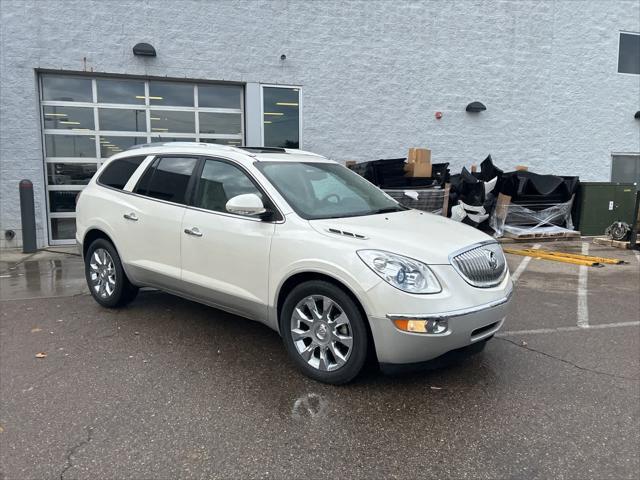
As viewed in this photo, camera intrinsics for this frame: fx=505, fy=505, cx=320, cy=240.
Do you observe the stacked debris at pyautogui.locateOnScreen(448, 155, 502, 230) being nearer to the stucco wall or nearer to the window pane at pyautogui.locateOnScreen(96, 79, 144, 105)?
the stucco wall

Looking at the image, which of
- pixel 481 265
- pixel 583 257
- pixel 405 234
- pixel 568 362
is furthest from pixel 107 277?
pixel 583 257

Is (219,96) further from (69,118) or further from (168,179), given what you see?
(168,179)

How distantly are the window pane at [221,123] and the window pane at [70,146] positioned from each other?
2295mm

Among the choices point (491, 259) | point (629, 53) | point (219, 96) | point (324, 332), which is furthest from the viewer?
point (629, 53)

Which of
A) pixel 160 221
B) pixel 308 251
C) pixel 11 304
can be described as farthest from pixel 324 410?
pixel 11 304

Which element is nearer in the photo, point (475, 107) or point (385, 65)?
point (385, 65)

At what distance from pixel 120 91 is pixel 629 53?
13554mm

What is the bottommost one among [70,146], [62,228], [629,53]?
[62,228]

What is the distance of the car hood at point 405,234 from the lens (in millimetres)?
3461

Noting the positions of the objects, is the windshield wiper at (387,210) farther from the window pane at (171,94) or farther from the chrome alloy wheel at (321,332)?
the window pane at (171,94)

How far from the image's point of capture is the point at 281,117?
37.3ft

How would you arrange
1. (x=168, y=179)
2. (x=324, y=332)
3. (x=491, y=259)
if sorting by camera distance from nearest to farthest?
1. (x=324, y=332)
2. (x=491, y=259)
3. (x=168, y=179)

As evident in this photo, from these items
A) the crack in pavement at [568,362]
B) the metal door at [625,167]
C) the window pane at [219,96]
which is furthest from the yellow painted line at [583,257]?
the window pane at [219,96]

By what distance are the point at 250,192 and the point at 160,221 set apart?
3.56 feet
